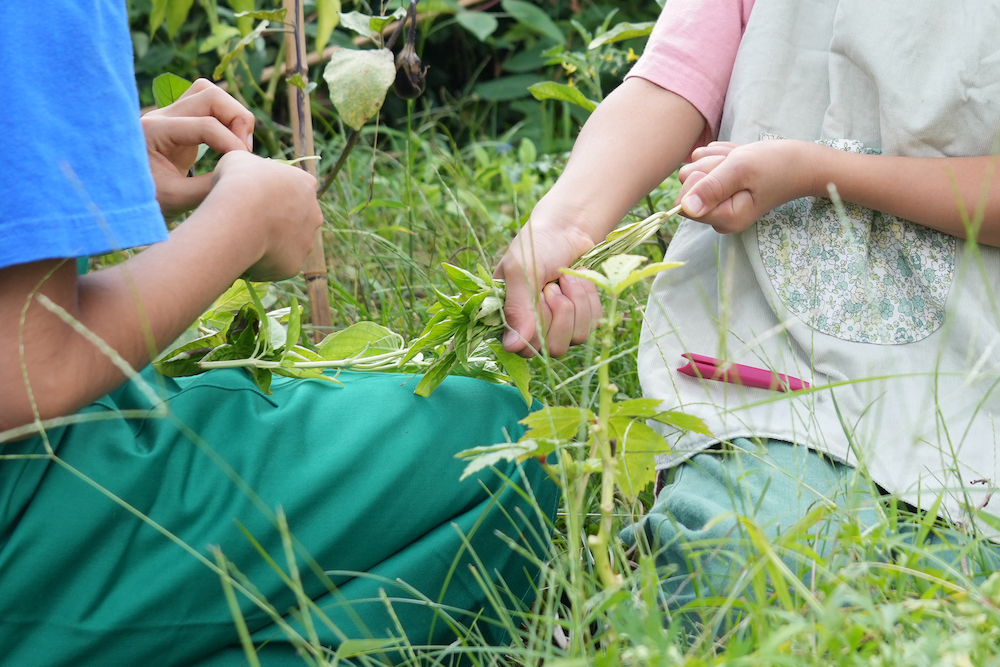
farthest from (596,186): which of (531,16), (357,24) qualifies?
(531,16)

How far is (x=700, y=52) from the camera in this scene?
103 cm

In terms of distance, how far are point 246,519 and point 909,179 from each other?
28.0 inches

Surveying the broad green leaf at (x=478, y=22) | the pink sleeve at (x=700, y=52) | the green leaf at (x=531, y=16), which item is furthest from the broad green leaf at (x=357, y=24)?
the green leaf at (x=531, y=16)

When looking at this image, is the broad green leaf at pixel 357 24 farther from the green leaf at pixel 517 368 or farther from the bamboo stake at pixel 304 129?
the green leaf at pixel 517 368

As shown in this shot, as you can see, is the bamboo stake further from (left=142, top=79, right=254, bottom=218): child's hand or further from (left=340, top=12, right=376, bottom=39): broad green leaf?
(left=142, top=79, right=254, bottom=218): child's hand

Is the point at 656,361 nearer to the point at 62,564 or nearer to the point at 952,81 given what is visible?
the point at 952,81

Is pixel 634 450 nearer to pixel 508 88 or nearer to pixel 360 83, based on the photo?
pixel 360 83

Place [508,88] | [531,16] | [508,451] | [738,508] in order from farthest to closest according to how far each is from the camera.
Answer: [508,88], [531,16], [738,508], [508,451]

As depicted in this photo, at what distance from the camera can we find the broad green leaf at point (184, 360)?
86cm

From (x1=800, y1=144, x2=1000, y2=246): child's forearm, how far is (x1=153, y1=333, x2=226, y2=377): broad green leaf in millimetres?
640

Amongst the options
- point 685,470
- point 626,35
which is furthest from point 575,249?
point 626,35

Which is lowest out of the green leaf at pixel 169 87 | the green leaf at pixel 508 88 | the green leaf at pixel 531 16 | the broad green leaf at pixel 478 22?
the green leaf at pixel 508 88

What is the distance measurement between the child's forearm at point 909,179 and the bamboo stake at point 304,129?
1.95ft

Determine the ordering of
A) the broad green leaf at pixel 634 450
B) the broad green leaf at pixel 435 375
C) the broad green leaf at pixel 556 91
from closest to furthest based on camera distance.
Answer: the broad green leaf at pixel 634 450
the broad green leaf at pixel 435 375
the broad green leaf at pixel 556 91
